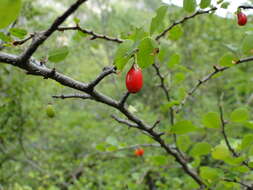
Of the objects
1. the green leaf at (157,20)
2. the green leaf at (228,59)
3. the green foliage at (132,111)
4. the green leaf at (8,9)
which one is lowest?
the green foliage at (132,111)

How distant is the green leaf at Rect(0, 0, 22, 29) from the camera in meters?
0.43

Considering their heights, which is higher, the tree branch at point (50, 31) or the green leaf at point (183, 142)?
the tree branch at point (50, 31)

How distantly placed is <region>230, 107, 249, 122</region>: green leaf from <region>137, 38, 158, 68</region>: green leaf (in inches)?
23.6

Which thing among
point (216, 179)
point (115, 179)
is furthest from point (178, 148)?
point (115, 179)

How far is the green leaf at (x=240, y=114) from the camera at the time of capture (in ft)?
3.74

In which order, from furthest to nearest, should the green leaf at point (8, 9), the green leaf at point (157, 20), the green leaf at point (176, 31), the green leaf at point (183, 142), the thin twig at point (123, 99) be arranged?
the green leaf at point (183, 142) → the green leaf at point (176, 31) → the thin twig at point (123, 99) → the green leaf at point (157, 20) → the green leaf at point (8, 9)

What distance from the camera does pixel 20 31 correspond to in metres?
0.81

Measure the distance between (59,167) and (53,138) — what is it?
759 millimetres

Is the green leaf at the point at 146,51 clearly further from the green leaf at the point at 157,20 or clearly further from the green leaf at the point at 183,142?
the green leaf at the point at 183,142

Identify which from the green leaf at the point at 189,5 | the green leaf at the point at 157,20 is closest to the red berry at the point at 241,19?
the green leaf at the point at 189,5

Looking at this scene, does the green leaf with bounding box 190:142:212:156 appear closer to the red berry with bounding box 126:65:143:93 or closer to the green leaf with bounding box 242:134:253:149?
the green leaf with bounding box 242:134:253:149

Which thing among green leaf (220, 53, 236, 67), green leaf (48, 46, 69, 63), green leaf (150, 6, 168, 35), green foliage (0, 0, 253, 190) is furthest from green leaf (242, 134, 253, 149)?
green leaf (48, 46, 69, 63)

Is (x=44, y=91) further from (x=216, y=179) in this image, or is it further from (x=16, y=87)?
(x=216, y=179)

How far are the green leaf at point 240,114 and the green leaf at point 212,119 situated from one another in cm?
6
